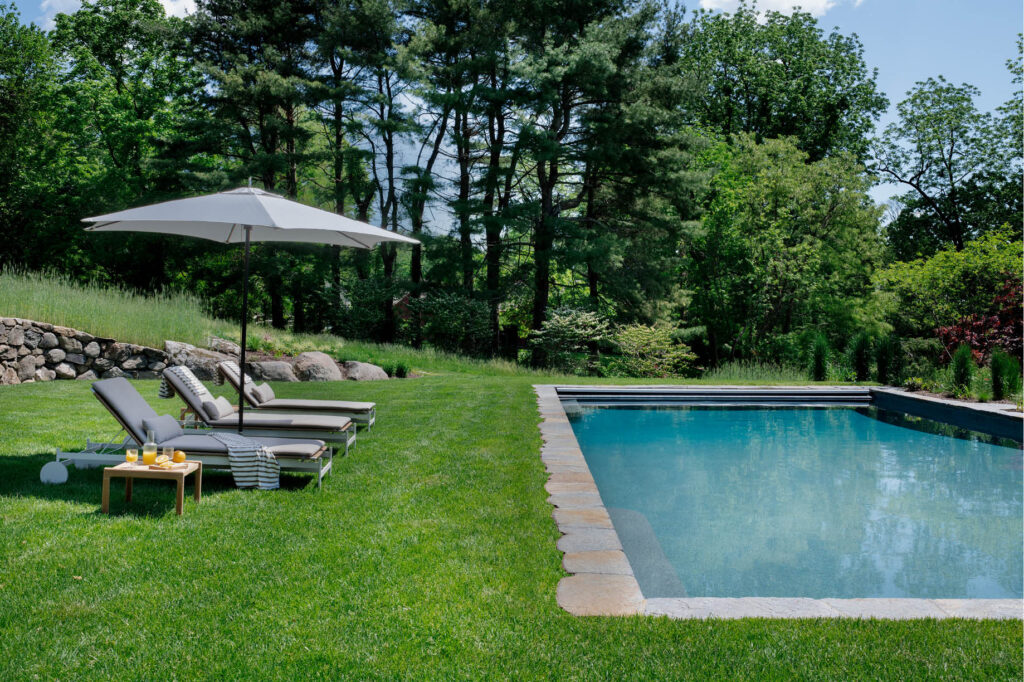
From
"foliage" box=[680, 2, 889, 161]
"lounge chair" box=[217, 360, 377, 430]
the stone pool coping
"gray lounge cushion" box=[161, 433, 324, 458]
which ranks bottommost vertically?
the stone pool coping

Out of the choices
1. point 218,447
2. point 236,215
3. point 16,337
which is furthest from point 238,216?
point 16,337

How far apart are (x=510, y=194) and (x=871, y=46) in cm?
1678

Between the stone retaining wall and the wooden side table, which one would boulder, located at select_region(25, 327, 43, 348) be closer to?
the stone retaining wall

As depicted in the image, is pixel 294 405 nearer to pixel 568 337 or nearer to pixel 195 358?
pixel 195 358

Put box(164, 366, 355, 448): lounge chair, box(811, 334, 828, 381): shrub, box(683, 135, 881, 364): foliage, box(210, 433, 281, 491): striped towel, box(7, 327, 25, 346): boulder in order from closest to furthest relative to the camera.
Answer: box(210, 433, 281, 491): striped towel → box(164, 366, 355, 448): lounge chair → box(7, 327, 25, 346): boulder → box(811, 334, 828, 381): shrub → box(683, 135, 881, 364): foliage

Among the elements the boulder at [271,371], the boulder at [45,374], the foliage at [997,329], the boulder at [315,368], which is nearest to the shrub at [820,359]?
the foliage at [997,329]

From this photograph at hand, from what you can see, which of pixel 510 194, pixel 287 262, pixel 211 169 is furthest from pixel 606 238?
pixel 211 169

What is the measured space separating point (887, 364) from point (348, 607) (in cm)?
1412

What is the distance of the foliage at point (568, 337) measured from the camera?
17.3 meters

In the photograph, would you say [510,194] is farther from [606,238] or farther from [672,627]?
[672,627]

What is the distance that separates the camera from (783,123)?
25750 mm

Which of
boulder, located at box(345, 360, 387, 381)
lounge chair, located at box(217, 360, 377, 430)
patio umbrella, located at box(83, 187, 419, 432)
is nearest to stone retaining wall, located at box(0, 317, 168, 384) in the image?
boulder, located at box(345, 360, 387, 381)

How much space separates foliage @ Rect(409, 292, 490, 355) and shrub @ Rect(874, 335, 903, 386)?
954cm

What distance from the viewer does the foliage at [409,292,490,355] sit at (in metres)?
18.6
